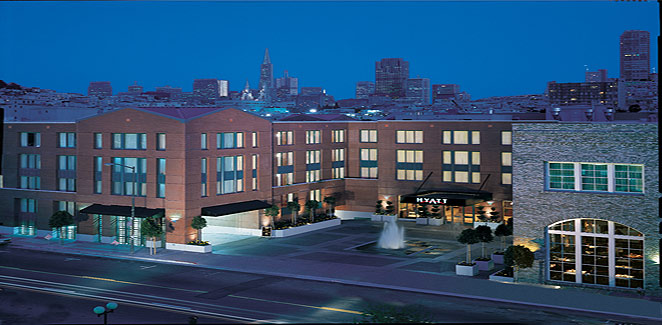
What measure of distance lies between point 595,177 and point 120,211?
36.5 meters

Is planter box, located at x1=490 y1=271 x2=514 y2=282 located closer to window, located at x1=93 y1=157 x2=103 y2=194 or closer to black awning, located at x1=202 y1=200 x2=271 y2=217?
black awning, located at x1=202 y1=200 x2=271 y2=217

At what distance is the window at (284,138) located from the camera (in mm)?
65250

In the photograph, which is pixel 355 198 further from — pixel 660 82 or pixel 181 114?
pixel 660 82

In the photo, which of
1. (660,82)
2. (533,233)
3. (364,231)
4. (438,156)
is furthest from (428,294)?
(438,156)

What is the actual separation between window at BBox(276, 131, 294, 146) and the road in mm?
22591

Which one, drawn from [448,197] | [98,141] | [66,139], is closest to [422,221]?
[448,197]

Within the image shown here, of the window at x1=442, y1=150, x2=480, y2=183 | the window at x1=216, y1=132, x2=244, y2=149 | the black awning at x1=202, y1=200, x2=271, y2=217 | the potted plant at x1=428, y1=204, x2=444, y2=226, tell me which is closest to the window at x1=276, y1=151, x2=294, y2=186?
the black awning at x1=202, y1=200, x2=271, y2=217

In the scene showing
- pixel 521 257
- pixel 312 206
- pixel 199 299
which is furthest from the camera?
pixel 312 206

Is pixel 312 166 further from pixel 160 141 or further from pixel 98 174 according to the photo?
pixel 98 174

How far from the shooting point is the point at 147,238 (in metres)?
53.0

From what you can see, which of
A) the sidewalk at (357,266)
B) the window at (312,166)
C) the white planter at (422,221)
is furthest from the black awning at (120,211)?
the white planter at (422,221)

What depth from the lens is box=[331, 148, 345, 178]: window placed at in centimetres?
7375

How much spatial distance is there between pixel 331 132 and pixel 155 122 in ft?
81.9

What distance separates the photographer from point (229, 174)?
57188 millimetres
